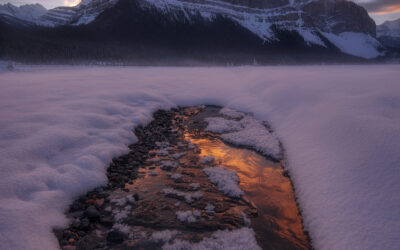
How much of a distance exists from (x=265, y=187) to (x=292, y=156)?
158 centimetres

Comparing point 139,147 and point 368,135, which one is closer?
point 368,135

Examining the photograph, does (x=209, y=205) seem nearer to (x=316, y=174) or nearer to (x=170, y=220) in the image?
(x=170, y=220)

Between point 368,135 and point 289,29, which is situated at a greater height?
point 289,29

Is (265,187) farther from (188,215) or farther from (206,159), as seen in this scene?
(188,215)

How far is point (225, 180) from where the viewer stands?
5242 millimetres

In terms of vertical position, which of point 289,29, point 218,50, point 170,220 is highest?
point 289,29

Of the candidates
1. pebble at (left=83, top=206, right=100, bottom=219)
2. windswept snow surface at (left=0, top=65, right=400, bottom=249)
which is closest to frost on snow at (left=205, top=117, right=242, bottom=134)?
windswept snow surface at (left=0, top=65, right=400, bottom=249)

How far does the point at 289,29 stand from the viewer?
198625 mm

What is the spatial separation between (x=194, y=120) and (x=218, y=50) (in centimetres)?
14609

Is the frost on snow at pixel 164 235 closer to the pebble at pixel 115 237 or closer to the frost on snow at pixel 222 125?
the pebble at pixel 115 237

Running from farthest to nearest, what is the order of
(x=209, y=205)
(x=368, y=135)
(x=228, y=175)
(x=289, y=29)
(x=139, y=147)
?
(x=289, y=29) → (x=139, y=147) → (x=228, y=175) → (x=368, y=135) → (x=209, y=205)

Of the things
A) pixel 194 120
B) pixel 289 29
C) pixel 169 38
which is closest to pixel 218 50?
pixel 169 38

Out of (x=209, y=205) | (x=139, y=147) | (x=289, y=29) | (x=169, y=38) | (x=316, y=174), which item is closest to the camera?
(x=209, y=205)

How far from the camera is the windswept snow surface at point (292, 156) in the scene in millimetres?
3262
